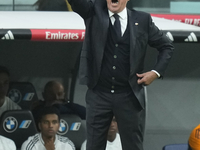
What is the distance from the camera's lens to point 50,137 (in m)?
4.71

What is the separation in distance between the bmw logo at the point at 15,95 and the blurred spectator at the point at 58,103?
0.26m

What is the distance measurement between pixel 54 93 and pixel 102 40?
331 cm

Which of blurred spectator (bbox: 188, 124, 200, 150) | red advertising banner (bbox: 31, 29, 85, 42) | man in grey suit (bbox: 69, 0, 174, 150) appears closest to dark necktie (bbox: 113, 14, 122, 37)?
man in grey suit (bbox: 69, 0, 174, 150)

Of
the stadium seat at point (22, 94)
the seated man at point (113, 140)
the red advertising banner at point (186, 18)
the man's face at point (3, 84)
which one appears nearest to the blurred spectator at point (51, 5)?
the stadium seat at point (22, 94)

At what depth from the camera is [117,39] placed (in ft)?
7.50

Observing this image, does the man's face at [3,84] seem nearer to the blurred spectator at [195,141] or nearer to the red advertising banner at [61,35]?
the red advertising banner at [61,35]

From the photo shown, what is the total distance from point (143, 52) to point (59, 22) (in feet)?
5.44

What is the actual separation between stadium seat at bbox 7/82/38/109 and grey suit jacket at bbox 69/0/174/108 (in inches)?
132

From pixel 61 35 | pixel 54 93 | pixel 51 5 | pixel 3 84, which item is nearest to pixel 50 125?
pixel 3 84

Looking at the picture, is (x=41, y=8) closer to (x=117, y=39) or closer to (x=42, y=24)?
(x=42, y=24)

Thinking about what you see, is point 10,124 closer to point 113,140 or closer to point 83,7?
point 113,140

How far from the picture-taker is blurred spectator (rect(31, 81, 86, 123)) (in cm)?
523

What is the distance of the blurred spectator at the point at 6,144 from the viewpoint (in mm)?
4425

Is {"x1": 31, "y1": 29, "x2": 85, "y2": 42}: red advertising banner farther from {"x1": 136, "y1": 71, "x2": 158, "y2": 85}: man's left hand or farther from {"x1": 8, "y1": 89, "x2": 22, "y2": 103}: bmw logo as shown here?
{"x1": 8, "y1": 89, "x2": 22, "y2": 103}: bmw logo
